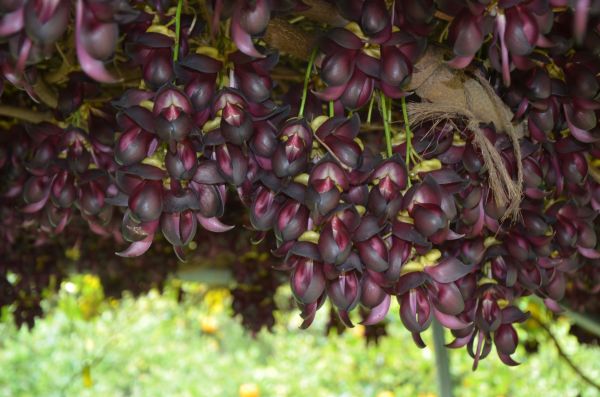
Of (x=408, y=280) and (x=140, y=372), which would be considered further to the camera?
(x=140, y=372)

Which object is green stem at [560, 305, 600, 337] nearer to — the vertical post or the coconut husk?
the vertical post

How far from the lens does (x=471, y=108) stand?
776mm

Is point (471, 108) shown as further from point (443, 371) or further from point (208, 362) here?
point (208, 362)

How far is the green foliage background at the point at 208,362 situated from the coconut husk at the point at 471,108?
279 centimetres

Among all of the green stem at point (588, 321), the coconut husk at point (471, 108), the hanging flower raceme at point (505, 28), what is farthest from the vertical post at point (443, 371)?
the hanging flower raceme at point (505, 28)

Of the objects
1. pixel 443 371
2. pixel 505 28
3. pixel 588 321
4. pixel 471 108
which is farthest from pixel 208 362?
pixel 505 28

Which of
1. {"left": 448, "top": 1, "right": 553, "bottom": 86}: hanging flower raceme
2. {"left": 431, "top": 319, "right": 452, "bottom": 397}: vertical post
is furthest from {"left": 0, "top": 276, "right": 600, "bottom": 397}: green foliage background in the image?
{"left": 448, "top": 1, "right": 553, "bottom": 86}: hanging flower raceme

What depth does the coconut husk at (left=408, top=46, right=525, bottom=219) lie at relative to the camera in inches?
28.7

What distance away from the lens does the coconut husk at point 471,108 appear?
728mm

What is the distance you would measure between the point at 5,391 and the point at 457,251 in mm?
4092

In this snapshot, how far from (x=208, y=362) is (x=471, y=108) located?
4697 mm

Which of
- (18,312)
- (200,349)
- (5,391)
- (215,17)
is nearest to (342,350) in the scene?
(200,349)

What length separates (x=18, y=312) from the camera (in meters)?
1.73

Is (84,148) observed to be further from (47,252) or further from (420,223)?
(47,252)
